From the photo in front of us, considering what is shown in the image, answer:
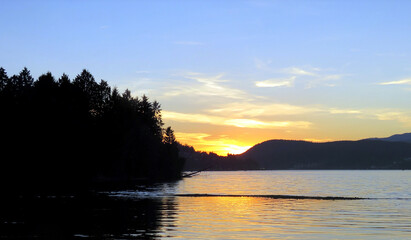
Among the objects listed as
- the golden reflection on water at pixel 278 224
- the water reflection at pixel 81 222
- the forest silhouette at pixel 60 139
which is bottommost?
the golden reflection on water at pixel 278 224

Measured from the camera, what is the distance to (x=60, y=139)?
100812mm

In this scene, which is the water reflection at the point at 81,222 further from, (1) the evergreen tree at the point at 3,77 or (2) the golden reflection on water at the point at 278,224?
(1) the evergreen tree at the point at 3,77

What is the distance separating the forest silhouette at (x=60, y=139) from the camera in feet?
319

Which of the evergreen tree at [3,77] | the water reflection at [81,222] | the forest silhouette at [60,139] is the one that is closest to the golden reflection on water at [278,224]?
the water reflection at [81,222]

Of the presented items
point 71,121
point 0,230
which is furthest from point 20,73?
point 0,230

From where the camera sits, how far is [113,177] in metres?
149

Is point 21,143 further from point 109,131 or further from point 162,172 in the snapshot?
point 162,172

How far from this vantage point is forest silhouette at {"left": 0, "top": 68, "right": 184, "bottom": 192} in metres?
Result: 97.2

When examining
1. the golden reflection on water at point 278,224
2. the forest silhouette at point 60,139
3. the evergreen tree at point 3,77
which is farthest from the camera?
the evergreen tree at point 3,77

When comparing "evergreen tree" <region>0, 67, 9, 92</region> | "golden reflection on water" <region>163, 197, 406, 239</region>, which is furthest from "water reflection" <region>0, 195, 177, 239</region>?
"evergreen tree" <region>0, 67, 9, 92</region>

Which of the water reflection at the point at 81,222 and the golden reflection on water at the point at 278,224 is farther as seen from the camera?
the golden reflection on water at the point at 278,224

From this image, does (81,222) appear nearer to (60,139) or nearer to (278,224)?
(278,224)

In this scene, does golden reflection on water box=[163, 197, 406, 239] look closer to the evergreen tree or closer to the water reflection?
the water reflection

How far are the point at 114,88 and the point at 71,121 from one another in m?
52.1
